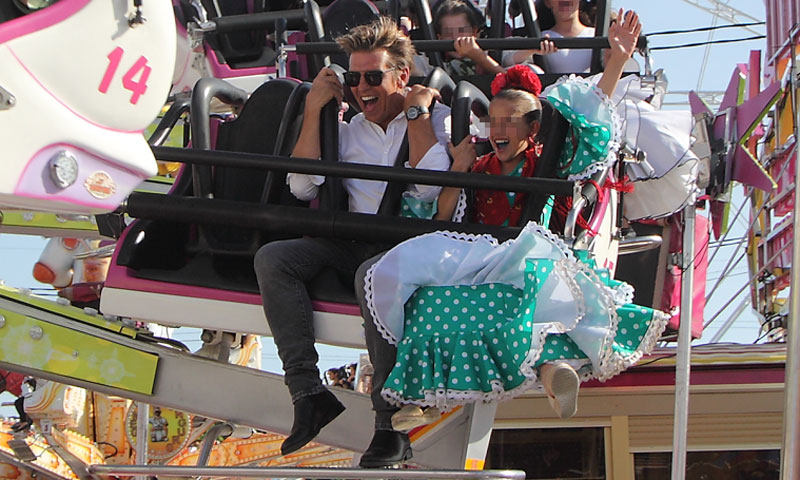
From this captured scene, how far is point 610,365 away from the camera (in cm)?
275

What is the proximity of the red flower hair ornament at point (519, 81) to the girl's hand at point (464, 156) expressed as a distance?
19cm

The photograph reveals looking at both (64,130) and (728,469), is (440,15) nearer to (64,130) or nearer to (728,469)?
(728,469)

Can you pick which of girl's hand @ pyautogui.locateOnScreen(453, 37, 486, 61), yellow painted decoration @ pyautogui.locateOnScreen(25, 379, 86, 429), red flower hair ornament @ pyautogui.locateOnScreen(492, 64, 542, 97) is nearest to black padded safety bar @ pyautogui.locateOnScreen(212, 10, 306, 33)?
girl's hand @ pyautogui.locateOnScreen(453, 37, 486, 61)

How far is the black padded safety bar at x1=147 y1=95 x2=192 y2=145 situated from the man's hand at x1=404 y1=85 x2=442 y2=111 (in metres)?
0.69

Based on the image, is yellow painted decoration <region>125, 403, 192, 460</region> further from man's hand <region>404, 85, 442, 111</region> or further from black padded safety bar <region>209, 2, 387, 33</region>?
man's hand <region>404, 85, 442, 111</region>

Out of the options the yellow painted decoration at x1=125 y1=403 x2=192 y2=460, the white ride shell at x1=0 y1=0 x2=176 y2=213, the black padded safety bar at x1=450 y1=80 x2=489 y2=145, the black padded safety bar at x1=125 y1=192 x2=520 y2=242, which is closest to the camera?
the white ride shell at x1=0 y1=0 x2=176 y2=213

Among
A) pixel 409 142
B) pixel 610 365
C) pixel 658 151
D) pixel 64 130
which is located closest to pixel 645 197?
pixel 658 151

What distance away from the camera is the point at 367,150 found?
345 centimetres

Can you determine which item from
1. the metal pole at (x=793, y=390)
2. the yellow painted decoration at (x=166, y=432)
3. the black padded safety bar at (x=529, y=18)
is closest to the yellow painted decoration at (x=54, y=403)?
the yellow painted decoration at (x=166, y=432)

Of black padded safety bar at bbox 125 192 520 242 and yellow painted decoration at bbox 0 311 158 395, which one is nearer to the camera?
black padded safety bar at bbox 125 192 520 242

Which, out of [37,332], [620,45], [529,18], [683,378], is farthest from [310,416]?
[529,18]

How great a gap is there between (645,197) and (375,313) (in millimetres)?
1658

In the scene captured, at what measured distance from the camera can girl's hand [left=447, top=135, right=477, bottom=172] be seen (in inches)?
124

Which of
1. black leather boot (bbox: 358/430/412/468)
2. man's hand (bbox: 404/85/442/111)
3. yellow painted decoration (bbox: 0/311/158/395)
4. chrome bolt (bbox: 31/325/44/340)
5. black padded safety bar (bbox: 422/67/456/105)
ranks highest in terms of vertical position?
black padded safety bar (bbox: 422/67/456/105)
